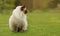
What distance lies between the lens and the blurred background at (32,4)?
63.3ft

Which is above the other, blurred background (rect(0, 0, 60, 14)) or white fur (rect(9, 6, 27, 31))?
white fur (rect(9, 6, 27, 31))

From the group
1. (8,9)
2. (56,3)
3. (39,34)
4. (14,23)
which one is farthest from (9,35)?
(56,3)

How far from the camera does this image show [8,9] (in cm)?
1920

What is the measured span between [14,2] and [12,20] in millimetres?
12675

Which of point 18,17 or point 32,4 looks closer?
point 18,17

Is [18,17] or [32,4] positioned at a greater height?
[18,17]

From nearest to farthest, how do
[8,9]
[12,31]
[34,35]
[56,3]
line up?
[34,35] < [12,31] < [8,9] < [56,3]

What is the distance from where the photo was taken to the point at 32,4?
19438 millimetres

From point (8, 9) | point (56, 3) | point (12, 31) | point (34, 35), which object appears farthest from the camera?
point (56, 3)

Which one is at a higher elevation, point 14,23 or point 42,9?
point 14,23

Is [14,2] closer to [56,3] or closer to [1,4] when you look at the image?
[1,4]

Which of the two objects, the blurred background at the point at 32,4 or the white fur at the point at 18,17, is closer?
the white fur at the point at 18,17

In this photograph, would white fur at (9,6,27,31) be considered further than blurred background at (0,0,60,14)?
No

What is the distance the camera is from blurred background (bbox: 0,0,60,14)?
19.3m
